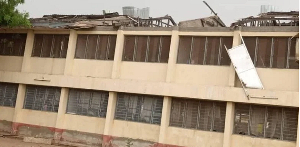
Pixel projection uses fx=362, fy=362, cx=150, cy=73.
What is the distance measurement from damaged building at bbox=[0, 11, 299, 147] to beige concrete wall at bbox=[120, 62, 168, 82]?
0.04 m

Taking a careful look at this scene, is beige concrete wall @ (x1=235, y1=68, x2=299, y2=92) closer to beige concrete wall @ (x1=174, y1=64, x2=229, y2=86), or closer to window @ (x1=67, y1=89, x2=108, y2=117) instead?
beige concrete wall @ (x1=174, y1=64, x2=229, y2=86)

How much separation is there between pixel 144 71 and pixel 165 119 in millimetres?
2332

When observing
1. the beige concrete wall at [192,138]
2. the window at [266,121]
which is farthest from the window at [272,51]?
the beige concrete wall at [192,138]

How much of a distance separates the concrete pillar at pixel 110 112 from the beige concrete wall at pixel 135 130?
0.72ft

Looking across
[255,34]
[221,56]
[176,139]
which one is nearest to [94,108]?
[176,139]

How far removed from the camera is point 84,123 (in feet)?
54.0

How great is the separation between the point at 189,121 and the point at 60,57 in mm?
7034

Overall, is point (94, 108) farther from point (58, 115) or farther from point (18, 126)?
point (18, 126)

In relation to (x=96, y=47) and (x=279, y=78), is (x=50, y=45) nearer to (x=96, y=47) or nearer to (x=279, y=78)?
(x=96, y=47)

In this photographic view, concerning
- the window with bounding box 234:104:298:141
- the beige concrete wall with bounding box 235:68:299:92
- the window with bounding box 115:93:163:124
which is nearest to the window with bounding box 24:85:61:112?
the window with bounding box 115:93:163:124

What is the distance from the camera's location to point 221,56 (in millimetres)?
14531

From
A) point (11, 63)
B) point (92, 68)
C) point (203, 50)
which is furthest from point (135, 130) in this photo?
point (11, 63)

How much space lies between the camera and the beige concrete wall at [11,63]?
60.2 feet

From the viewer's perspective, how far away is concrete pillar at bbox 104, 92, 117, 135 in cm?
1576
